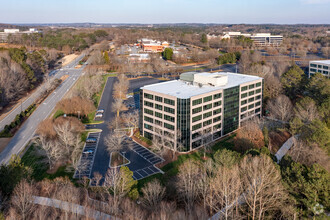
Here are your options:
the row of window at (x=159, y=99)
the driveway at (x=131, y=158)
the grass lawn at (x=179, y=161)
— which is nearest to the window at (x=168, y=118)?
the row of window at (x=159, y=99)

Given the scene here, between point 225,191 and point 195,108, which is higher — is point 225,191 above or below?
below

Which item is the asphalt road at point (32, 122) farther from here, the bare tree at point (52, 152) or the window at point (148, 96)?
the window at point (148, 96)

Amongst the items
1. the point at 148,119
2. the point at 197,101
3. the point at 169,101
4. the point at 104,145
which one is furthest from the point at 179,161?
the point at 104,145

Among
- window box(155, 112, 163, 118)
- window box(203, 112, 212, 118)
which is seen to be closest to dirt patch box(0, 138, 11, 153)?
window box(155, 112, 163, 118)

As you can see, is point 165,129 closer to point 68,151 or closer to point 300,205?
point 68,151

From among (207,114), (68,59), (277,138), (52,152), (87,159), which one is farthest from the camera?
(68,59)

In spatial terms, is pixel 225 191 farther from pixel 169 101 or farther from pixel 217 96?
pixel 217 96

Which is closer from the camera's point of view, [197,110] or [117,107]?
[197,110]
